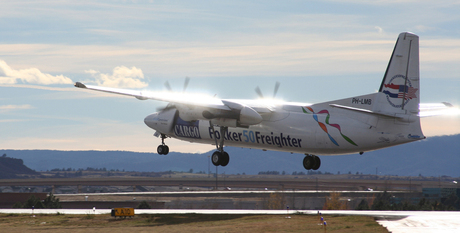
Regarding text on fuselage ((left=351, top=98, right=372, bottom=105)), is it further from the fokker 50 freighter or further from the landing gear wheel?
the landing gear wheel

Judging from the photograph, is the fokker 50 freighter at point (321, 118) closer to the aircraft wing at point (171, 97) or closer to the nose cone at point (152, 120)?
the aircraft wing at point (171, 97)

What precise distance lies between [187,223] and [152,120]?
15.9 meters

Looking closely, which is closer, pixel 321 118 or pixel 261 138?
pixel 321 118

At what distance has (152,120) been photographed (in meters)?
48.0

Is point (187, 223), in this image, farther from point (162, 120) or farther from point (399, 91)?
point (399, 91)

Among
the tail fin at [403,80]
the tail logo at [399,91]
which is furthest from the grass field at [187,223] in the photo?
the tail logo at [399,91]

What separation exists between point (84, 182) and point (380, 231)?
160269 mm

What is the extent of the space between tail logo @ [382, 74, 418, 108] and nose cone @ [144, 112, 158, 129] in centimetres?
2151

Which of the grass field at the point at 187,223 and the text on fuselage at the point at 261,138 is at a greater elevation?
the text on fuselage at the point at 261,138

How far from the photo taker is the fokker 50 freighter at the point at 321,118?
34.5m

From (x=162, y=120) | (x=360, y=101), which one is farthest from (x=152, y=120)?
(x=360, y=101)

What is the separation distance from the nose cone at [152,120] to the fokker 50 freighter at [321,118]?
520 centimetres

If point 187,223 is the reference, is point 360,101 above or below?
above

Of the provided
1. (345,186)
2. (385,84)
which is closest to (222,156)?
(385,84)
